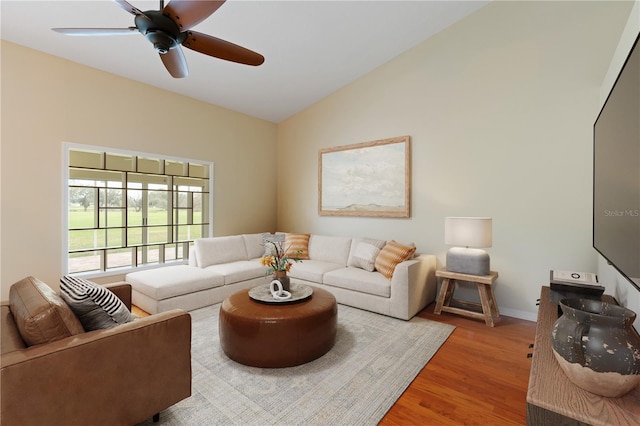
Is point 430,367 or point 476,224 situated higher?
point 476,224

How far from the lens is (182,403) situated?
6.26ft

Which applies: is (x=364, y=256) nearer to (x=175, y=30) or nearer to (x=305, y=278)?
(x=305, y=278)

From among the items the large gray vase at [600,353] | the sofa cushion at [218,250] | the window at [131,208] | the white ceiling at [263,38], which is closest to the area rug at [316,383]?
the large gray vase at [600,353]

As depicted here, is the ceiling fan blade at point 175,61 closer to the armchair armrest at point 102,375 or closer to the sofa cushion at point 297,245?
the armchair armrest at point 102,375

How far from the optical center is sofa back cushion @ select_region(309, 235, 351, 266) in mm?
4426

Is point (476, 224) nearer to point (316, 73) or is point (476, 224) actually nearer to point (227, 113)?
point (316, 73)

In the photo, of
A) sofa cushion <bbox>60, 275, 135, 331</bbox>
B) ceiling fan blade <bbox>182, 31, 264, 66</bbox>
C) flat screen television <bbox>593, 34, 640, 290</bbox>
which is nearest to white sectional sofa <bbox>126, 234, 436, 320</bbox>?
sofa cushion <bbox>60, 275, 135, 331</bbox>

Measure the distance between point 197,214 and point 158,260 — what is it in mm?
882

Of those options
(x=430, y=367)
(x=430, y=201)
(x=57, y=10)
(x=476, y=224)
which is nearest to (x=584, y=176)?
(x=476, y=224)

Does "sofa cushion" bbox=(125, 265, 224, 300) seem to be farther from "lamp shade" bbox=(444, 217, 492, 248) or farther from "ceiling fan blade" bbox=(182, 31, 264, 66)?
"lamp shade" bbox=(444, 217, 492, 248)

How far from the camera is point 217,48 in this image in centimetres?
213

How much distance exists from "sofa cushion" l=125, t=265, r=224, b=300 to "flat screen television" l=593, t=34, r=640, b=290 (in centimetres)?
361

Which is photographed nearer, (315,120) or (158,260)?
(158,260)

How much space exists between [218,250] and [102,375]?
2.89 metres
